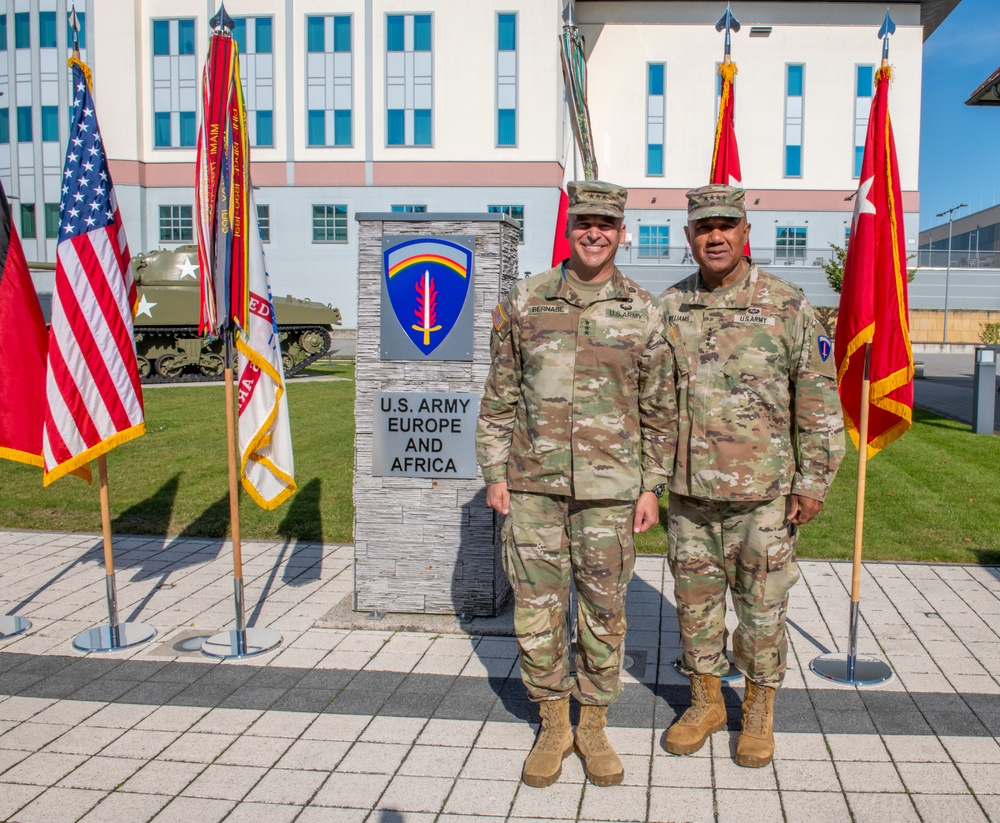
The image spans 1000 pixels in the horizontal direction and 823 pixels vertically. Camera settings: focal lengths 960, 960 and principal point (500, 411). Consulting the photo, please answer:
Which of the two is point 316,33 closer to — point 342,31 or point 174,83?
point 342,31

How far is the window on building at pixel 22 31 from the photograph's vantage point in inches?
1425

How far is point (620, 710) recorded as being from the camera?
4.35 m

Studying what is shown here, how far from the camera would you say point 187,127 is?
120 feet

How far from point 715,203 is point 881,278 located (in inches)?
65.8

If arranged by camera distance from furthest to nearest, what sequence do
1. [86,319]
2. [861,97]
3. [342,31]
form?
1. [861,97]
2. [342,31]
3. [86,319]

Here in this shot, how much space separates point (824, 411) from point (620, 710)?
1.63 metres

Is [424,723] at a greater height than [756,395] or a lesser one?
lesser

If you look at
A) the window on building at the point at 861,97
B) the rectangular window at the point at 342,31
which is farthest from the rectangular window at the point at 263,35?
the window on building at the point at 861,97

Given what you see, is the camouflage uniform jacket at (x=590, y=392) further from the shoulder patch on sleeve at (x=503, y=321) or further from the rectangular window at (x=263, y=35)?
the rectangular window at (x=263, y=35)

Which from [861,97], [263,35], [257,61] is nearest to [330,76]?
[257,61]

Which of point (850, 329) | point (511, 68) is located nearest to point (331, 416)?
point (850, 329)

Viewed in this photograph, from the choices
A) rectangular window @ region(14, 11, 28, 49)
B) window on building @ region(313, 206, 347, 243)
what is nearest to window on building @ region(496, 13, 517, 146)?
window on building @ region(313, 206, 347, 243)

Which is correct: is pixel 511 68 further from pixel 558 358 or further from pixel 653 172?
pixel 558 358

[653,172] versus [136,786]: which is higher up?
[653,172]
